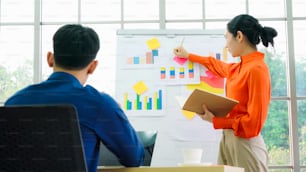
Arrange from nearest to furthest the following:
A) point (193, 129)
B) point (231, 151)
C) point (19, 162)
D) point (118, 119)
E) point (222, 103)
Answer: point (19, 162)
point (118, 119)
point (222, 103)
point (231, 151)
point (193, 129)

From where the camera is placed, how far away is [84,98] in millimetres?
1119

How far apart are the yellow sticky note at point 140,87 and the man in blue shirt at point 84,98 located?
1.42 meters

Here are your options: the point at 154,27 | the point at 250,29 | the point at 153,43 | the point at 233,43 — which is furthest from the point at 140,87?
the point at 250,29

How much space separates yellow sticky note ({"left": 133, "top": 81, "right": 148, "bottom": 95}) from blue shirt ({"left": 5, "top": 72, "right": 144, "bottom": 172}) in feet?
4.87

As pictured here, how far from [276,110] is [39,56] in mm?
1371

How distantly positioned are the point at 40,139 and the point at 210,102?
1.16 metres

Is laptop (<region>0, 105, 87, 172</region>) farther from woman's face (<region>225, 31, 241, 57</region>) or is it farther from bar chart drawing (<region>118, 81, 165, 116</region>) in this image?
bar chart drawing (<region>118, 81, 165, 116</region>)

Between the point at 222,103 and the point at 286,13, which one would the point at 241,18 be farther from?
the point at 286,13

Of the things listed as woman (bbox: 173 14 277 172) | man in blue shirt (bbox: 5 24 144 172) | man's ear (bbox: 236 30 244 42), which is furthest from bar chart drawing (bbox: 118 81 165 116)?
man in blue shirt (bbox: 5 24 144 172)

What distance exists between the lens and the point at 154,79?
2668mm

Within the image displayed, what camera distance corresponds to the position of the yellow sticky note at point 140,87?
2658mm

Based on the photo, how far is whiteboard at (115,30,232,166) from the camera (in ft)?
8.45

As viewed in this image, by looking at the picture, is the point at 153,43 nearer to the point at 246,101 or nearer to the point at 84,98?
the point at 246,101

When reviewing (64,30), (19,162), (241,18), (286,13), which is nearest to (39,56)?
(241,18)
